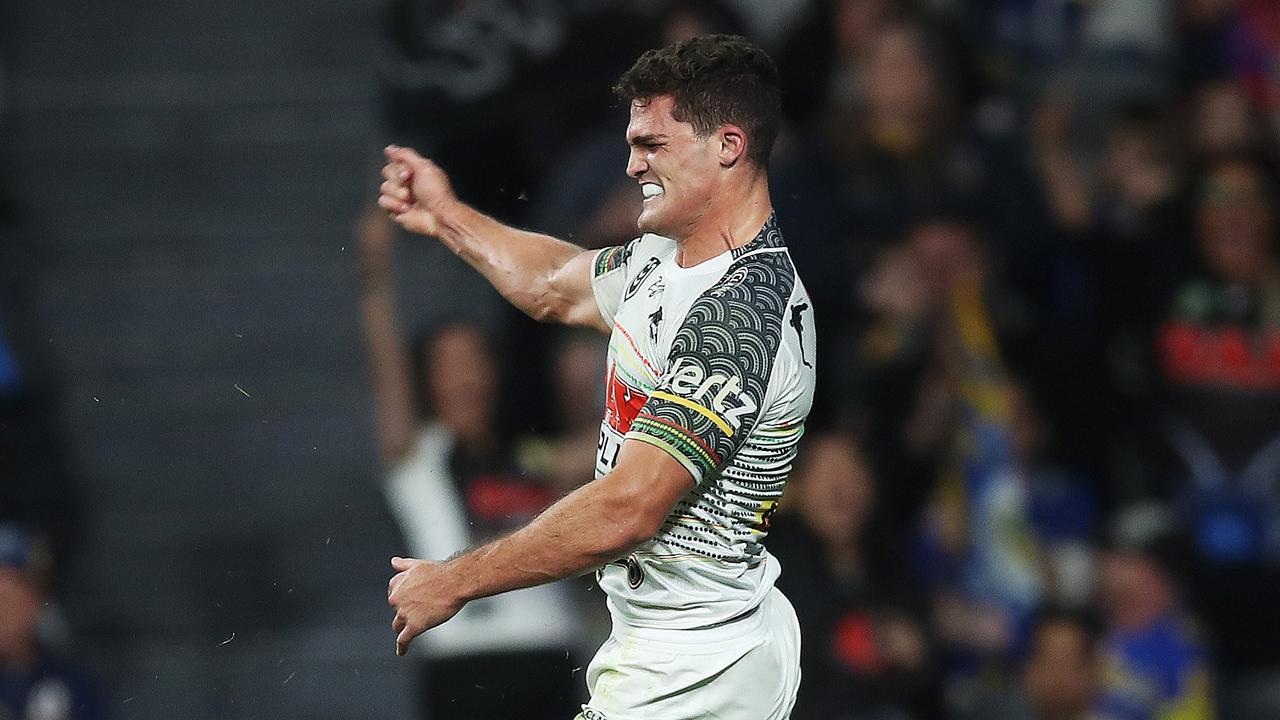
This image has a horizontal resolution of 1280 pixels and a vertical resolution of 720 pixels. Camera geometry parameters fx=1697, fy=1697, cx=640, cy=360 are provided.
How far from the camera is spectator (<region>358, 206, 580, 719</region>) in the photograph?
599cm

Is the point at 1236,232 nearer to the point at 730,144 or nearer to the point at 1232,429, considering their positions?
the point at 1232,429

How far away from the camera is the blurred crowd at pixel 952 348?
20.4 feet

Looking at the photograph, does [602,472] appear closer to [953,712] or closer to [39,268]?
[953,712]

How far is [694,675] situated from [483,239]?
1.22 metres

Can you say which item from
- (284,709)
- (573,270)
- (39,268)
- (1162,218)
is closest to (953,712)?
(1162,218)

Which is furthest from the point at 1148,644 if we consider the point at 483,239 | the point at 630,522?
the point at 630,522

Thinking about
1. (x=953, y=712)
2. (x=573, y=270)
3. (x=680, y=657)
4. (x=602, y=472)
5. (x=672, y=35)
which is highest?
(x=672, y=35)

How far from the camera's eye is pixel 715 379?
118 inches

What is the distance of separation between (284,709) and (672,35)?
3028 mm

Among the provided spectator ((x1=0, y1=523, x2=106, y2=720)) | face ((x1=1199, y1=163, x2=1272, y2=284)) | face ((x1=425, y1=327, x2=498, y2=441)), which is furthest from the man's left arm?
face ((x1=1199, y1=163, x2=1272, y2=284))

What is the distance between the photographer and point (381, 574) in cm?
707

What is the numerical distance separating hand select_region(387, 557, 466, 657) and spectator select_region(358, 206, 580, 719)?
290 centimetres

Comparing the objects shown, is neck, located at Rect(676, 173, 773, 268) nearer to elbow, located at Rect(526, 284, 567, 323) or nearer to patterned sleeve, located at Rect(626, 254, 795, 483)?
patterned sleeve, located at Rect(626, 254, 795, 483)

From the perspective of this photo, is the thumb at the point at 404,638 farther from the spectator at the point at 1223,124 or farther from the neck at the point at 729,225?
the spectator at the point at 1223,124
